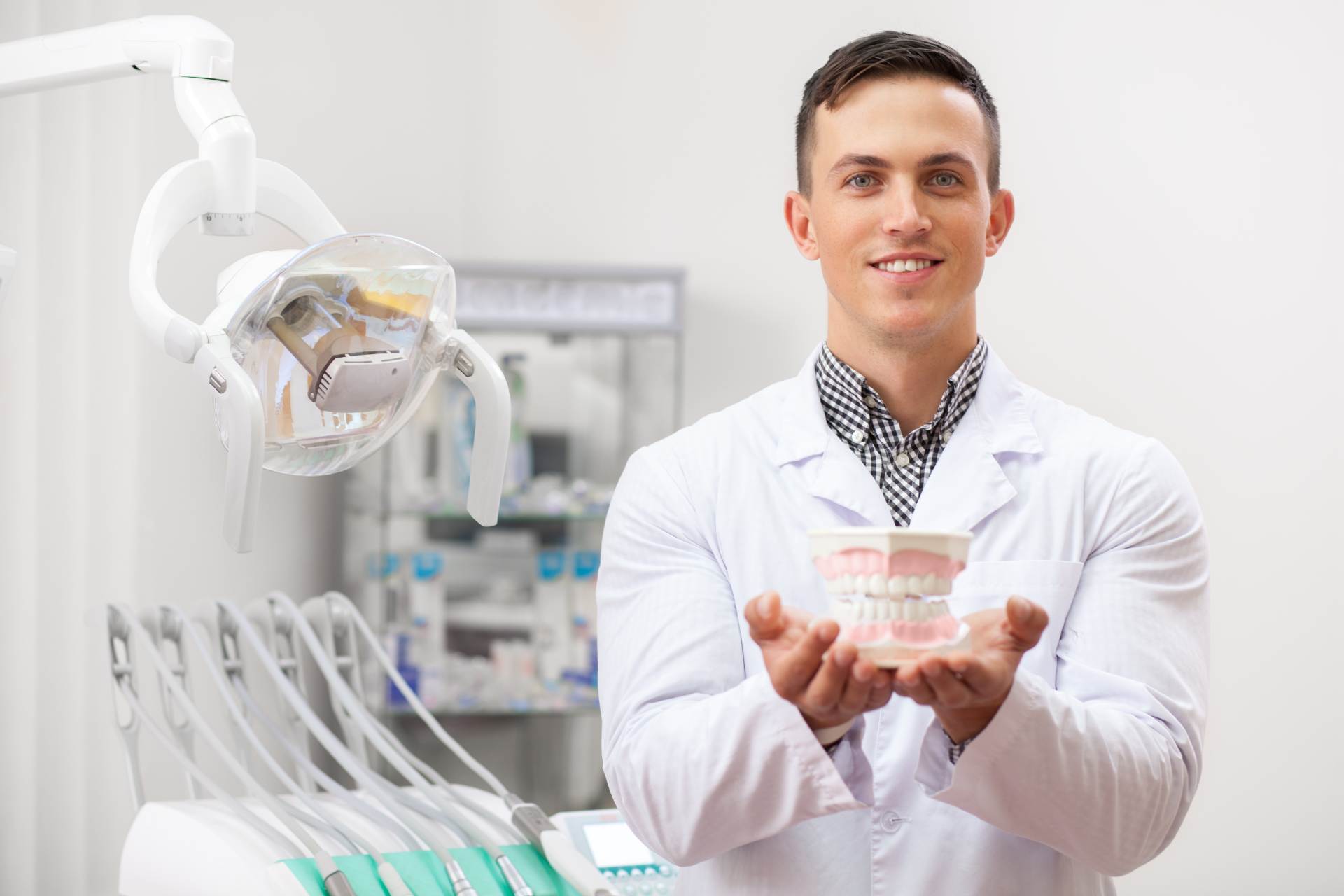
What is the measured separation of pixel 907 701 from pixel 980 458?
27cm

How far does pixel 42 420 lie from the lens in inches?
106

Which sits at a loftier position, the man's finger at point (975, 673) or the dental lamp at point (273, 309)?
the dental lamp at point (273, 309)

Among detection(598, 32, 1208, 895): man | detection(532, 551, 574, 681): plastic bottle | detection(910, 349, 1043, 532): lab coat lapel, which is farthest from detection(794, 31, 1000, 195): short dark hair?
detection(532, 551, 574, 681): plastic bottle

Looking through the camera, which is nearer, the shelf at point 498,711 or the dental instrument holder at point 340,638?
the dental instrument holder at point 340,638

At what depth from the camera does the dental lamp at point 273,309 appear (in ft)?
3.10

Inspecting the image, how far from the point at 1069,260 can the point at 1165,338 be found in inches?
16.0

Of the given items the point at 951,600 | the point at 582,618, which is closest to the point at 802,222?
the point at 951,600

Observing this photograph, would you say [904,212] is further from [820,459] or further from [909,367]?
[820,459]

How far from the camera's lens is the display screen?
5.97 ft

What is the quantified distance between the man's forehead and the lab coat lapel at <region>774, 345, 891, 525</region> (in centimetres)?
25

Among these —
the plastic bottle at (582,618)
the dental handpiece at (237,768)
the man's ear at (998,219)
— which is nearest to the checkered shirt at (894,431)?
the man's ear at (998,219)

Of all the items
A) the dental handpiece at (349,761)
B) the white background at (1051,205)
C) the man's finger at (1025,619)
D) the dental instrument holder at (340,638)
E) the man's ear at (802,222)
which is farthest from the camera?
the white background at (1051,205)

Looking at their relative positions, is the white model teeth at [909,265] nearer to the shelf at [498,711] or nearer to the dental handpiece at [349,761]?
the dental handpiece at [349,761]

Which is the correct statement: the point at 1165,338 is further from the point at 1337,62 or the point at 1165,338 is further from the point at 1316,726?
the point at 1316,726
